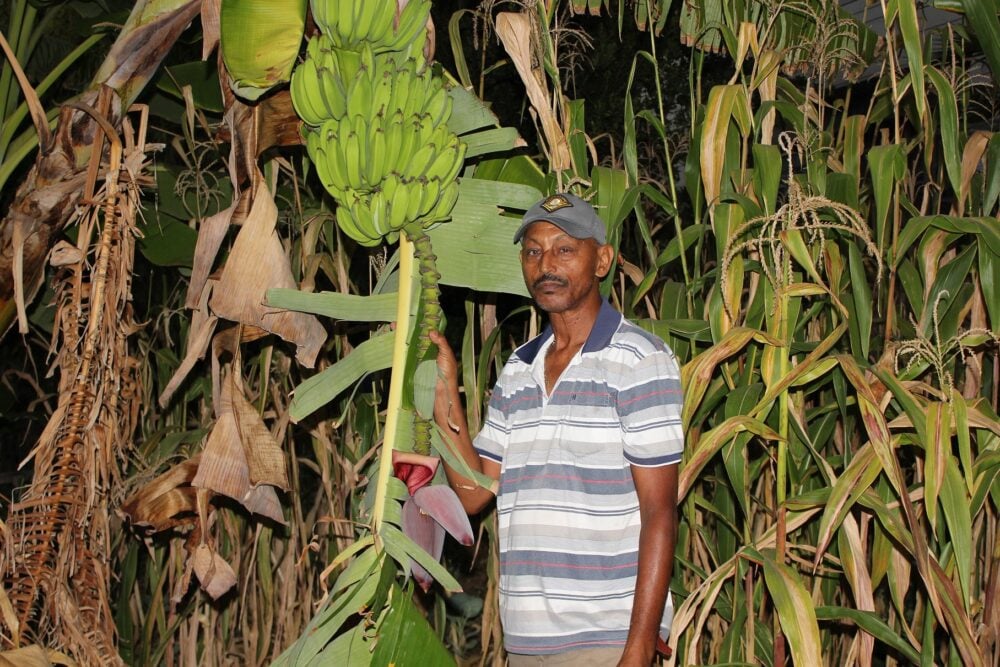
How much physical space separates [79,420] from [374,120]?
0.71m

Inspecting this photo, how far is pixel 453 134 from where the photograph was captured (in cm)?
136

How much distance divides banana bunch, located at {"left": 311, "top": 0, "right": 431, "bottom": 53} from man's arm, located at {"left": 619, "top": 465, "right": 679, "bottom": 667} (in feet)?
2.43

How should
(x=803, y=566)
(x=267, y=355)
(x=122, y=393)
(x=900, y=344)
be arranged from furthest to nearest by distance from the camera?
(x=267, y=355), (x=803, y=566), (x=122, y=393), (x=900, y=344)

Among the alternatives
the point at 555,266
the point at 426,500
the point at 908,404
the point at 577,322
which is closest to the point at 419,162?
the point at 555,266

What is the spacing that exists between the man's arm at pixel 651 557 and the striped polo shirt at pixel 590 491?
30 millimetres

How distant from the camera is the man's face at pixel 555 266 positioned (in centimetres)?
138

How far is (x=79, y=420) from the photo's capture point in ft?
4.69

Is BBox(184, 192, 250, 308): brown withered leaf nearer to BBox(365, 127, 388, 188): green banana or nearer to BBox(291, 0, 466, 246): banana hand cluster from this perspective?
BBox(291, 0, 466, 246): banana hand cluster

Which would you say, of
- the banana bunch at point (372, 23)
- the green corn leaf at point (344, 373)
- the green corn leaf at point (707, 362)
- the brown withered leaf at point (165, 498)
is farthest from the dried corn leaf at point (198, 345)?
the green corn leaf at point (707, 362)

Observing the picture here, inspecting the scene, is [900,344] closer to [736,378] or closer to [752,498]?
[736,378]

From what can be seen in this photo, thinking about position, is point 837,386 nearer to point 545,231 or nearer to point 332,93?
point 545,231

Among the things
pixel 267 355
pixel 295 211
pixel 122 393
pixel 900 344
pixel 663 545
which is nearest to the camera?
pixel 663 545

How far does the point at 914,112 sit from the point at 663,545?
103 cm

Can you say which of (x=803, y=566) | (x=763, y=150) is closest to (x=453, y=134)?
(x=763, y=150)
